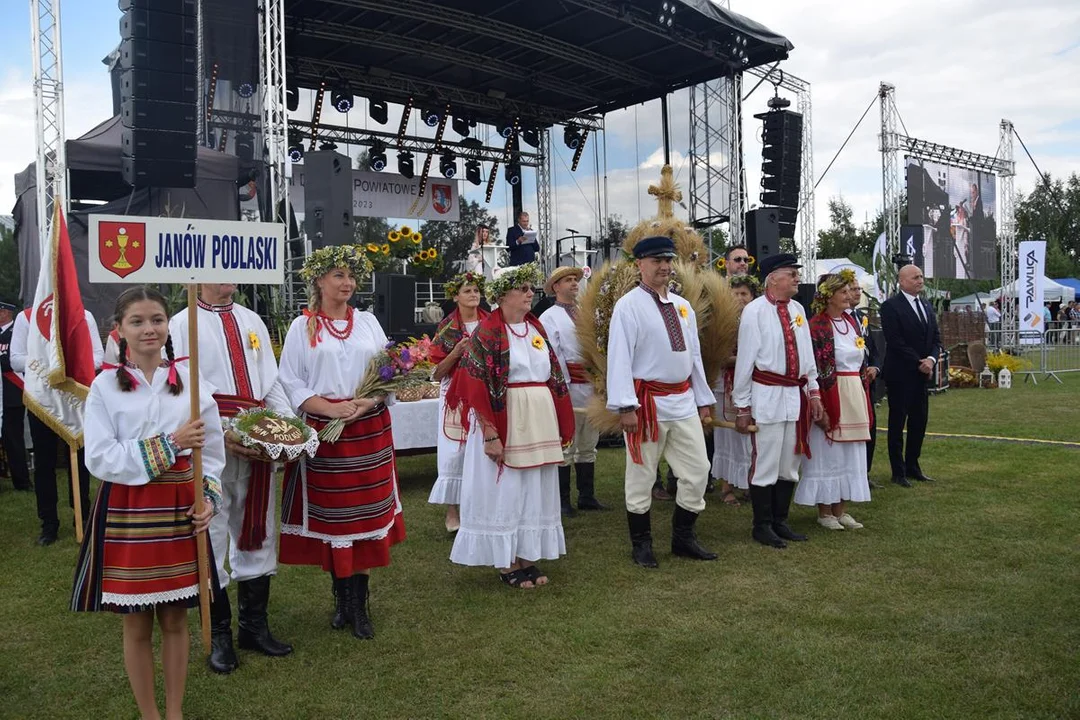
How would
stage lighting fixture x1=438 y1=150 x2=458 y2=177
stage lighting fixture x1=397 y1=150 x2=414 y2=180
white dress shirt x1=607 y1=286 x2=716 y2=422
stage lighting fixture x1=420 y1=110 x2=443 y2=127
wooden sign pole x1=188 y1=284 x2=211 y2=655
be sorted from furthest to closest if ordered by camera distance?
stage lighting fixture x1=438 y1=150 x2=458 y2=177 → stage lighting fixture x1=397 y1=150 x2=414 y2=180 → stage lighting fixture x1=420 y1=110 x2=443 y2=127 → white dress shirt x1=607 y1=286 x2=716 y2=422 → wooden sign pole x1=188 y1=284 x2=211 y2=655

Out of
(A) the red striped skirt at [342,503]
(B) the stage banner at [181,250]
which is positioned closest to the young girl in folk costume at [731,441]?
(A) the red striped skirt at [342,503]

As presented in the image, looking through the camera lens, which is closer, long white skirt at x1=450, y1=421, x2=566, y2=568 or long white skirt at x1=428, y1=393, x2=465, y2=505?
long white skirt at x1=450, y1=421, x2=566, y2=568

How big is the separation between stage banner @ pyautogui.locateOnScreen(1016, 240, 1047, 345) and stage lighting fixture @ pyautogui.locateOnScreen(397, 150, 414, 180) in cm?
1331

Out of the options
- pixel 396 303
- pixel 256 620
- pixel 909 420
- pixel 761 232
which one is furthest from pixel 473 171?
pixel 256 620

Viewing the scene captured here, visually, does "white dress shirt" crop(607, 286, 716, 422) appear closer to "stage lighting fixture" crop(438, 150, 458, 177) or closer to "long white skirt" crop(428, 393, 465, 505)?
"long white skirt" crop(428, 393, 465, 505)

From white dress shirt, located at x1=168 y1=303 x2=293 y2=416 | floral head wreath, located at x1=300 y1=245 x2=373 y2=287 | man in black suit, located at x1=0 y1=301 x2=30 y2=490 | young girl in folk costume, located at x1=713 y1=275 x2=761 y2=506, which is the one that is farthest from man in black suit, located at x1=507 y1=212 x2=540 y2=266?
white dress shirt, located at x1=168 y1=303 x2=293 y2=416

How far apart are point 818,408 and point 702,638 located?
2354mm

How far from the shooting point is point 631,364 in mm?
5059

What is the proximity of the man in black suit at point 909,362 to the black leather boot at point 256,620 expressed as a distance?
5586 mm

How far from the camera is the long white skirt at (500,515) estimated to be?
186 inches

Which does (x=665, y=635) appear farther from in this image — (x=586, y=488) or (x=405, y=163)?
(x=405, y=163)

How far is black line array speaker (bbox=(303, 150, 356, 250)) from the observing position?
988 cm

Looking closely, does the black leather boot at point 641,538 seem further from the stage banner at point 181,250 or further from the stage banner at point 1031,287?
the stage banner at point 1031,287

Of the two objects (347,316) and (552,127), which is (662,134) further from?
(347,316)
